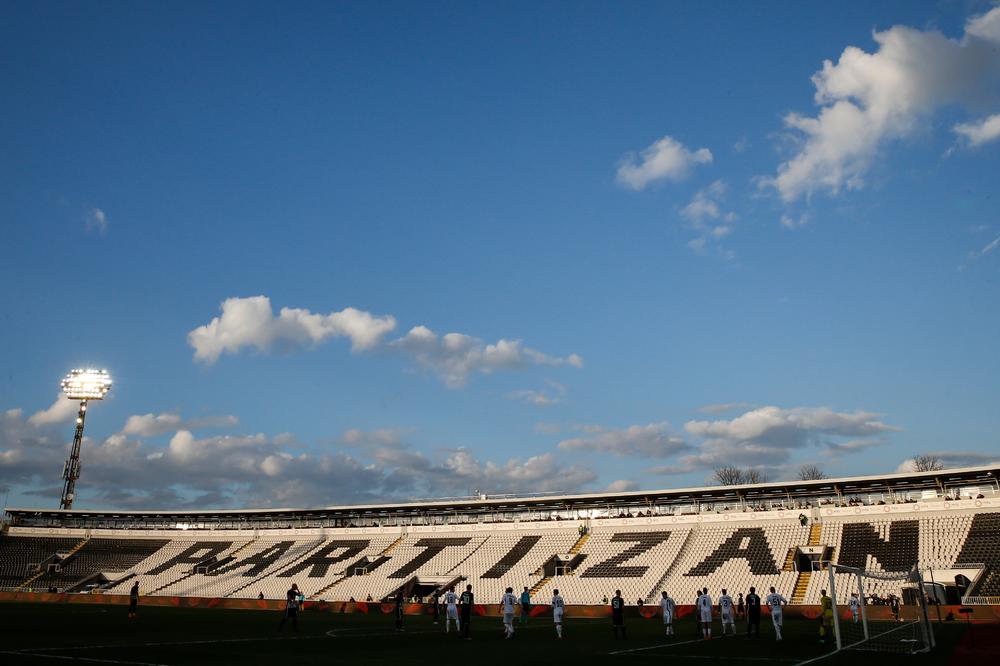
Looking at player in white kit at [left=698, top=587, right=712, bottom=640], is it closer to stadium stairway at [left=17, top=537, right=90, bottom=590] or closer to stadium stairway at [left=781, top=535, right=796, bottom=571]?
stadium stairway at [left=781, top=535, right=796, bottom=571]

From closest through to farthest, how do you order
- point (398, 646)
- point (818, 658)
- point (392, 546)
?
1. point (818, 658)
2. point (398, 646)
3. point (392, 546)

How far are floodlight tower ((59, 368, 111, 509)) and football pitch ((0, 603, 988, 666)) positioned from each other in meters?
62.0

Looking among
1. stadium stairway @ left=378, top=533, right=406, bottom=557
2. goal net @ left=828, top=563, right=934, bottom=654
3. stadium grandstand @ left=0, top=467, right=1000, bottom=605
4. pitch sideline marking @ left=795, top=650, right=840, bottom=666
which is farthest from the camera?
stadium stairway @ left=378, top=533, right=406, bottom=557

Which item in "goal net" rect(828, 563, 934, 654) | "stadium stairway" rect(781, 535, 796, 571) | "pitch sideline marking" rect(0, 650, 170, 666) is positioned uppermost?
"stadium stairway" rect(781, 535, 796, 571)

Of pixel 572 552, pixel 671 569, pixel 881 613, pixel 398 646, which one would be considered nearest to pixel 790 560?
pixel 671 569

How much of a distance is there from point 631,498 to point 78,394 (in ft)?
228

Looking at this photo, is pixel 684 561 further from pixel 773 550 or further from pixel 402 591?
pixel 402 591

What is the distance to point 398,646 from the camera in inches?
967

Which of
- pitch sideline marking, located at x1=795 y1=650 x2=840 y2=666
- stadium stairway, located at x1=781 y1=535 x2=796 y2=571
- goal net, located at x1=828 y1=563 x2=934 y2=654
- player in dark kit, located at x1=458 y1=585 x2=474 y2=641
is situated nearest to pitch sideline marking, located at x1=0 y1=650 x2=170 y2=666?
player in dark kit, located at x1=458 y1=585 x2=474 y2=641

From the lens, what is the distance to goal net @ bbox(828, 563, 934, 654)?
2284 centimetres

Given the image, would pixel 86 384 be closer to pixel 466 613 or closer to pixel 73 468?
pixel 73 468

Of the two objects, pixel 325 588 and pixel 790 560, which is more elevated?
pixel 790 560

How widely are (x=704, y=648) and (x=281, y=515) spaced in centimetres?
6858

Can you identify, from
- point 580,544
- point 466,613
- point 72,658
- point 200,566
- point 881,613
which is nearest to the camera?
point 72,658
